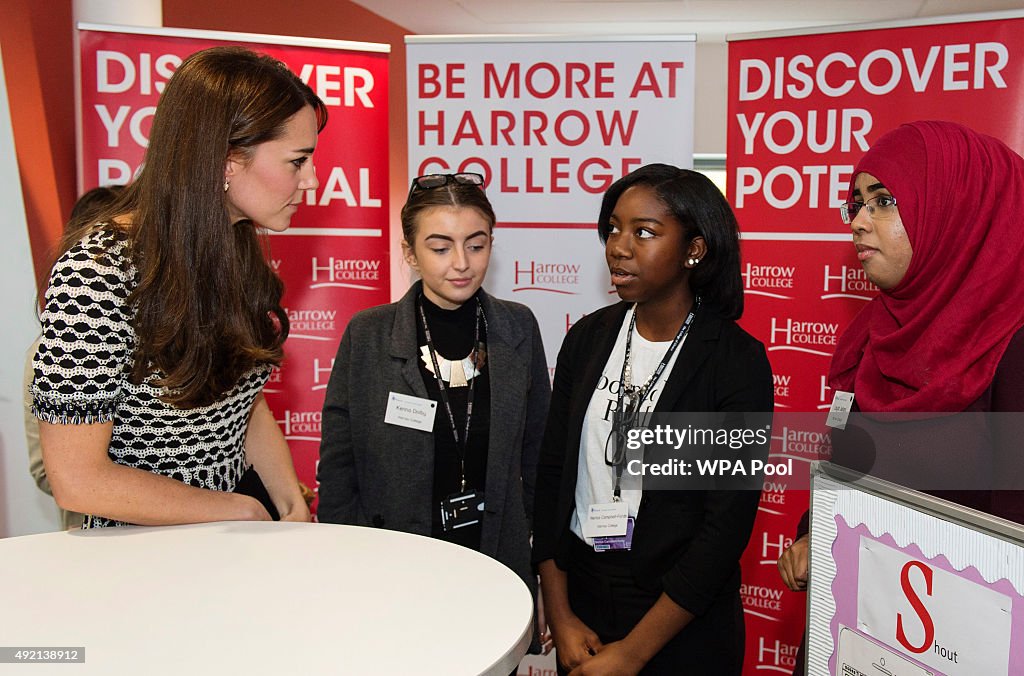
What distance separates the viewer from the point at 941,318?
4.94ft

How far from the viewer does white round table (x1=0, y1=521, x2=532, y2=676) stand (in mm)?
918

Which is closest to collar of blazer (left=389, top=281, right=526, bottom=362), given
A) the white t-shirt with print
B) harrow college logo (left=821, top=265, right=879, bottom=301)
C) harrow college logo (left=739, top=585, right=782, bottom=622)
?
the white t-shirt with print

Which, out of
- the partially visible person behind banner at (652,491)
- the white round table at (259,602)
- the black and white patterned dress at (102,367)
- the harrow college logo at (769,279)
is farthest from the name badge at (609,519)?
the harrow college logo at (769,279)

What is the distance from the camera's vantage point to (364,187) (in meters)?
3.13

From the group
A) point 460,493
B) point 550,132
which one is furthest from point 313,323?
point 460,493

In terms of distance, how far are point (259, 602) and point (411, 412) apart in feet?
3.44

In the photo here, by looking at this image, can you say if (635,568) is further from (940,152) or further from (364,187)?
(364,187)

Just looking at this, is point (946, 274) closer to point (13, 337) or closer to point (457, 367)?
point (457, 367)

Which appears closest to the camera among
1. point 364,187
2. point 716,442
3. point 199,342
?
point 199,342

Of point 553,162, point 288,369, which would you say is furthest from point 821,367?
point 288,369

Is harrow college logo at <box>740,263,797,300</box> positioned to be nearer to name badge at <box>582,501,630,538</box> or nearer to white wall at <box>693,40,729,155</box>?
name badge at <box>582,501,630,538</box>

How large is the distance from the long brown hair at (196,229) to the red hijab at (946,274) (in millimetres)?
1196

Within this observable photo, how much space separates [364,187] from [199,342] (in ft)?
6.24

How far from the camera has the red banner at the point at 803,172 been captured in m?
2.68
